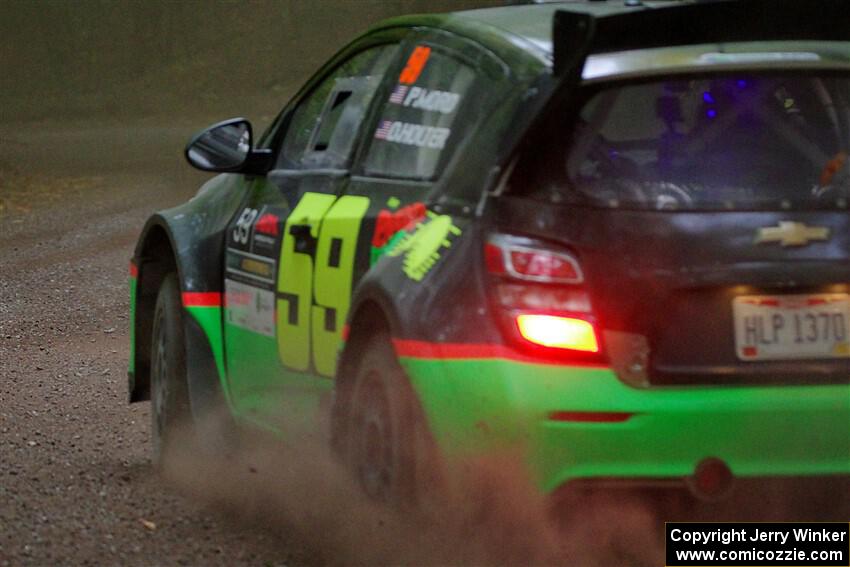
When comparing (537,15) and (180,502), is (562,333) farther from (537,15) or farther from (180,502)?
(180,502)

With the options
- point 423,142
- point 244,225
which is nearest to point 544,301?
point 423,142

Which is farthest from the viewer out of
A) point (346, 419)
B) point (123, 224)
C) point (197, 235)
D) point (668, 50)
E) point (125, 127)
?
point (125, 127)

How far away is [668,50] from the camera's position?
181 inches

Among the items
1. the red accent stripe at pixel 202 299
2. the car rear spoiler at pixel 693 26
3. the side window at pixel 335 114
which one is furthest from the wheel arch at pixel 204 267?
the car rear spoiler at pixel 693 26

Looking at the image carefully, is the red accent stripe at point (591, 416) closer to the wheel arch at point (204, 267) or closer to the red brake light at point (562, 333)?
the red brake light at point (562, 333)

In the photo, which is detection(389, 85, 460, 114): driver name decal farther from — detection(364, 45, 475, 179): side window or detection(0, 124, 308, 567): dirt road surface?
detection(0, 124, 308, 567): dirt road surface

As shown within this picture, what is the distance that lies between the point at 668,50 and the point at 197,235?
233cm

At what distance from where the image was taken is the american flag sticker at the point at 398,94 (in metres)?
5.42

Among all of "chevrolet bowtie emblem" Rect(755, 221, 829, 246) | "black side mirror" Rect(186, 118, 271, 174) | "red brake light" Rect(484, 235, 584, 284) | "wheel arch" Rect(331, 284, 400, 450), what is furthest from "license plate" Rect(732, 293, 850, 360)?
"black side mirror" Rect(186, 118, 271, 174)

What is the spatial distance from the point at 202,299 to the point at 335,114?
0.83 m

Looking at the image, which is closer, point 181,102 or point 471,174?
point 471,174

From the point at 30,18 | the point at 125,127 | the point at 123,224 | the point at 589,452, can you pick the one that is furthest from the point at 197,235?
the point at 30,18

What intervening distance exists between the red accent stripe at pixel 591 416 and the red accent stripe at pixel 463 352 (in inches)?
4.2

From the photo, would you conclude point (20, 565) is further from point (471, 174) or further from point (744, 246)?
point (744, 246)
